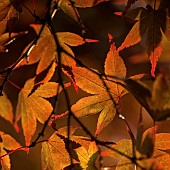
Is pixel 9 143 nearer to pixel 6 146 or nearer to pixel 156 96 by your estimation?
pixel 6 146

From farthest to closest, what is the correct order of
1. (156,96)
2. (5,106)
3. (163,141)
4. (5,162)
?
(5,106) < (5,162) < (163,141) < (156,96)

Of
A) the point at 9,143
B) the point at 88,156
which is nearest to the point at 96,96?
the point at 88,156

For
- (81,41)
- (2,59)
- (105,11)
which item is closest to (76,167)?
(81,41)

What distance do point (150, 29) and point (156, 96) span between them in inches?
11.0

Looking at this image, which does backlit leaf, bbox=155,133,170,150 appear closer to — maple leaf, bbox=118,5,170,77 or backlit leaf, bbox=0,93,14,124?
maple leaf, bbox=118,5,170,77

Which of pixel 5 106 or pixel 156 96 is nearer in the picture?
pixel 156 96

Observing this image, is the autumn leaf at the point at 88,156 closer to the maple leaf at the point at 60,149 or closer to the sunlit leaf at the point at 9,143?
the maple leaf at the point at 60,149

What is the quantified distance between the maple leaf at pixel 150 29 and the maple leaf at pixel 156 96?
0.65 ft

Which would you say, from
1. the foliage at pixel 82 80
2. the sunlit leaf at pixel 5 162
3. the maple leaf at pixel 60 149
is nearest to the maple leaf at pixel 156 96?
the foliage at pixel 82 80

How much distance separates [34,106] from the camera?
950 mm

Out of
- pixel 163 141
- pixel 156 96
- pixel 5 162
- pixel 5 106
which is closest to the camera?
pixel 156 96

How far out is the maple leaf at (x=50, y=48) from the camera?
2.91 ft

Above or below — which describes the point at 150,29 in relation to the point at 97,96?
above

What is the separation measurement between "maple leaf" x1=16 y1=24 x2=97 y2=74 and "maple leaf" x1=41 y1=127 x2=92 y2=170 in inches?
5.8
